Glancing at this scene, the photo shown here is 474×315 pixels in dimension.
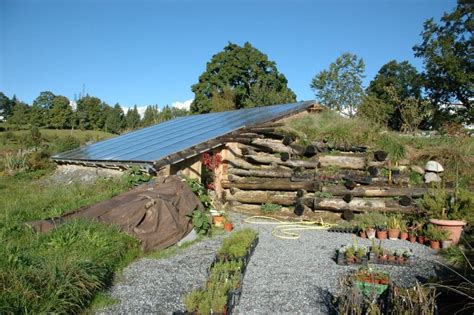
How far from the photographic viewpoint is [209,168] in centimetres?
1207

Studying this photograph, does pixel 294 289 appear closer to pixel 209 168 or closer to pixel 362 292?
pixel 362 292

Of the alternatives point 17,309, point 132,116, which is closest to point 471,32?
point 17,309

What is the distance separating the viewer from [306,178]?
11.1 m

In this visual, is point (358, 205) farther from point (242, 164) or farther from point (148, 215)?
point (148, 215)

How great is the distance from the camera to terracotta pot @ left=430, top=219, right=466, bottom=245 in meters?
7.88

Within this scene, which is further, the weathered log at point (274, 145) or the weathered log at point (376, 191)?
the weathered log at point (274, 145)

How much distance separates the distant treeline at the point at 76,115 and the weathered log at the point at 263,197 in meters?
33.5

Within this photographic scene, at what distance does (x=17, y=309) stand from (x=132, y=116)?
55383 millimetres

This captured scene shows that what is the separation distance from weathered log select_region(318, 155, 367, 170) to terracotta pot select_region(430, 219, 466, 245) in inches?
127

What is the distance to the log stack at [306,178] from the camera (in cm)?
1028

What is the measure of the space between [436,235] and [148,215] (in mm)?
5586

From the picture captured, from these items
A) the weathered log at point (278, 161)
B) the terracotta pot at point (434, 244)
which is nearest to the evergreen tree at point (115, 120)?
the weathered log at point (278, 161)

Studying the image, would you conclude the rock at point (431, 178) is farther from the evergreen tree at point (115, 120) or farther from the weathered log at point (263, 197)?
the evergreen tree at point (115, 120)

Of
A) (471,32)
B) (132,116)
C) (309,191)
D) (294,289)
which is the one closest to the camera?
(294,289)
